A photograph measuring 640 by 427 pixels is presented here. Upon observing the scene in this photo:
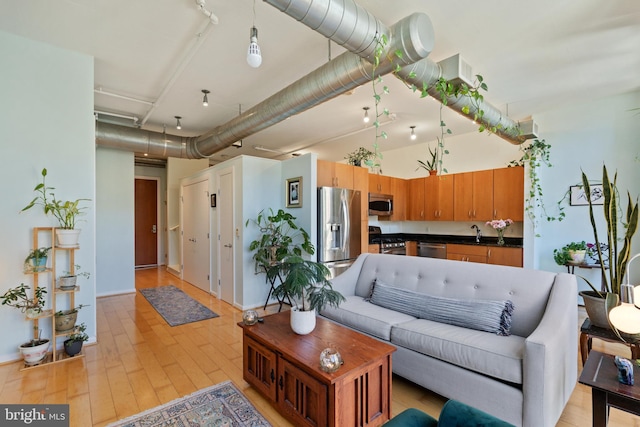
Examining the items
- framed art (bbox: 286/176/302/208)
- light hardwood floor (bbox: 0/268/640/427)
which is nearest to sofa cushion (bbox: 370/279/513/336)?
light hardwood floor (bbox: 0/268/640/427)

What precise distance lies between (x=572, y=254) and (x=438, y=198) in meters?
2.26

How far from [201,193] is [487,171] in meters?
5.04

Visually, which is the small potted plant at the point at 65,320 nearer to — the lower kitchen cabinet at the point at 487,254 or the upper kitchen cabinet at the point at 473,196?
the lower kitchen cabinet at the point at 487,254

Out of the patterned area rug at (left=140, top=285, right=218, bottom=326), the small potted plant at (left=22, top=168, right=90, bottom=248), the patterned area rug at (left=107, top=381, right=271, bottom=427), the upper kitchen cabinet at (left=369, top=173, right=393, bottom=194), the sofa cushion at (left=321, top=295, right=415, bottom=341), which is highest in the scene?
the upper kitchen cabinet at (left=369, top=173, right=393, bottom=194)

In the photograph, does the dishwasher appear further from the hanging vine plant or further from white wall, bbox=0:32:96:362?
white wall, bbox=0:32:96:362

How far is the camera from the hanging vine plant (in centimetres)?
441

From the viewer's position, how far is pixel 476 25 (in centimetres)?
247

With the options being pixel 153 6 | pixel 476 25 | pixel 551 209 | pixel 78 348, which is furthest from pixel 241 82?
pixel 551 209

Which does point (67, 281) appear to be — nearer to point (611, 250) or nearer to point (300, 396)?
point (300, 396)

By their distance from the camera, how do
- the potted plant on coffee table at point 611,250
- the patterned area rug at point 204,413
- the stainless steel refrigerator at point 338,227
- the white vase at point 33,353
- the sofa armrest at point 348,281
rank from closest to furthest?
the patterned area rug at point 204,413, the potted plant on coffee table at point 611,250, the white vase at point 33,353, the sofa armrest at point 348,281, the stainless steel refrigerator at point 338,227

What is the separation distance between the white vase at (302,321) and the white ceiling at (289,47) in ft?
7.47

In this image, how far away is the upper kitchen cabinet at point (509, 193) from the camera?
15.5 ft

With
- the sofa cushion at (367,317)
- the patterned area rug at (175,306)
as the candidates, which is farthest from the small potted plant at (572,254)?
the patterned area rug at (175,306)

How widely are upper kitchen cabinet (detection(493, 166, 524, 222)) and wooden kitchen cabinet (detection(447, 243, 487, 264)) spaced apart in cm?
61
